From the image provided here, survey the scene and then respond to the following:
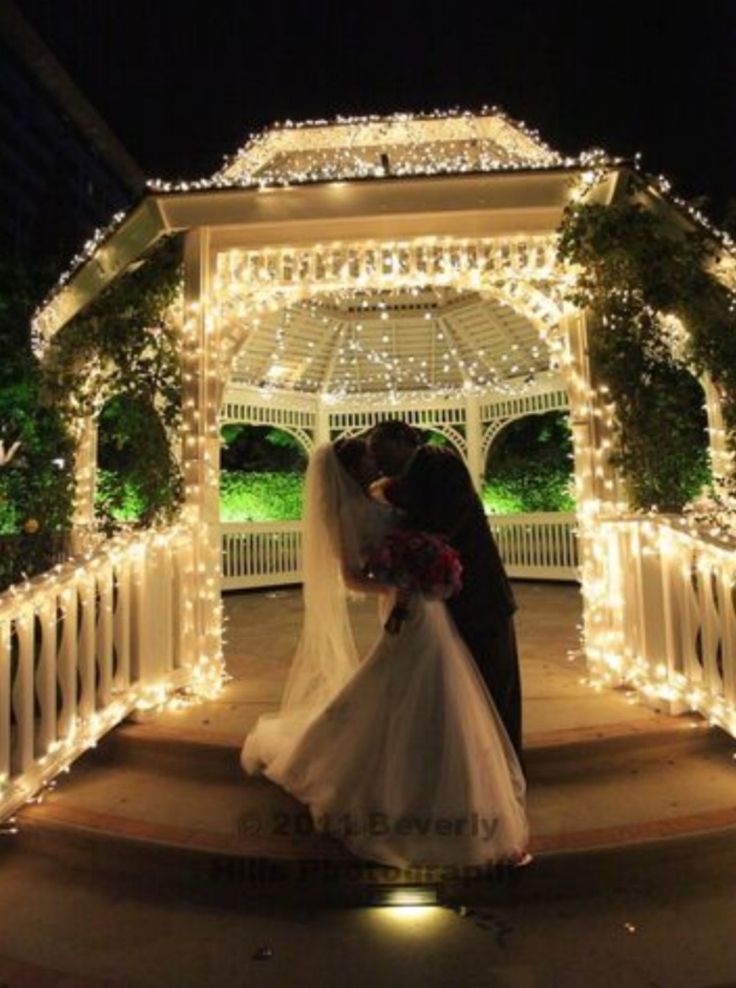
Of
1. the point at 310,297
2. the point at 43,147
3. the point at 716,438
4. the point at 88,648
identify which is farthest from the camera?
the point at 43,147

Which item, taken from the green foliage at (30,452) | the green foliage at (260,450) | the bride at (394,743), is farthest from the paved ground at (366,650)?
the green foliage at (260,450)

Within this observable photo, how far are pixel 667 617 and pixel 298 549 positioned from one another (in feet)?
22.8

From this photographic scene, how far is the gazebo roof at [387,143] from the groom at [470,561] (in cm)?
490

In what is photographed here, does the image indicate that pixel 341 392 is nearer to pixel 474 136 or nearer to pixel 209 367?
pixel 474 136

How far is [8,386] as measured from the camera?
614 cm

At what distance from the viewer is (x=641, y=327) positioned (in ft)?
15.6

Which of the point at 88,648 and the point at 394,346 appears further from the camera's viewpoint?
the point at 394,346

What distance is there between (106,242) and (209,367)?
1.37m

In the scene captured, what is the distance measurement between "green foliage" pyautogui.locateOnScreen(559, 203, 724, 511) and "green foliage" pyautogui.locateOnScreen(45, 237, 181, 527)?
2.90 metres

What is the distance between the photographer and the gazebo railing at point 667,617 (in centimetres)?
370

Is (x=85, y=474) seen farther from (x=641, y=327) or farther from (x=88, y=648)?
(x=641, y=327)

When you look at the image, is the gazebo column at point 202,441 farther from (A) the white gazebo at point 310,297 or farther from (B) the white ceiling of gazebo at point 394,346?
(B) the white ceiling of gazebo at point 394,346

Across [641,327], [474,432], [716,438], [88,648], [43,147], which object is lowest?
[88,648]

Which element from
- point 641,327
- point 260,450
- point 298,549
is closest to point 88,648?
point 641,327
